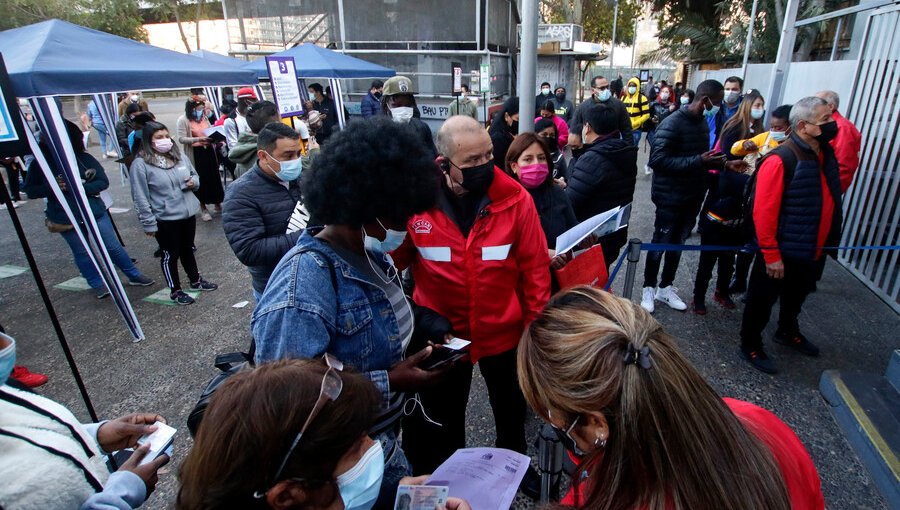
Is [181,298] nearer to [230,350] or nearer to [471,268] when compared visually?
[230,350]

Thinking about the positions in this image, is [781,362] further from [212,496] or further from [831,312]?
[212,496]

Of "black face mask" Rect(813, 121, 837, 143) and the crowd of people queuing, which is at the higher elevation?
"black face mask" Rect(813, 121, 837, 143)

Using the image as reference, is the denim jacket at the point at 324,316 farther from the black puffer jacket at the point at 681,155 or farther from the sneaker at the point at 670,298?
the sneaker at the point at 670,298

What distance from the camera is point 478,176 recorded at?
2.18 metres

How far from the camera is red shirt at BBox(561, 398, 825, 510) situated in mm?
1098

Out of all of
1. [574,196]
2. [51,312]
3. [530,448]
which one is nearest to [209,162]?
[51,312]

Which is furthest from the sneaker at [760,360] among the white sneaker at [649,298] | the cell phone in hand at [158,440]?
the cell phone in hand at [158,440]

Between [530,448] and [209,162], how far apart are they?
711 cm

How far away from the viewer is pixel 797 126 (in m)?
3.16

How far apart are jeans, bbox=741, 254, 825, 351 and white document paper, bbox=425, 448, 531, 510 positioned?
9.19ft

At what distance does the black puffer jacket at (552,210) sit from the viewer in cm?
293

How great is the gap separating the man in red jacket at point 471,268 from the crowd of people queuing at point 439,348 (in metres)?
0.01

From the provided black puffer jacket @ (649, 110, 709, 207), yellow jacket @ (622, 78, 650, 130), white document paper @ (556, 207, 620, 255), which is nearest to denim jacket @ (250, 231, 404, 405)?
white document paper @ (556, 207, 620, 255)

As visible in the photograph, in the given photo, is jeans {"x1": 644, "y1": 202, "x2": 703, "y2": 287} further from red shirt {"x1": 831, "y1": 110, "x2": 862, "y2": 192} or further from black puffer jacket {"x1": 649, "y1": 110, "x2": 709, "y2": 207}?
red shirt {"x1": 831, "y1": 110, "x2": 862, "y2": 192}
